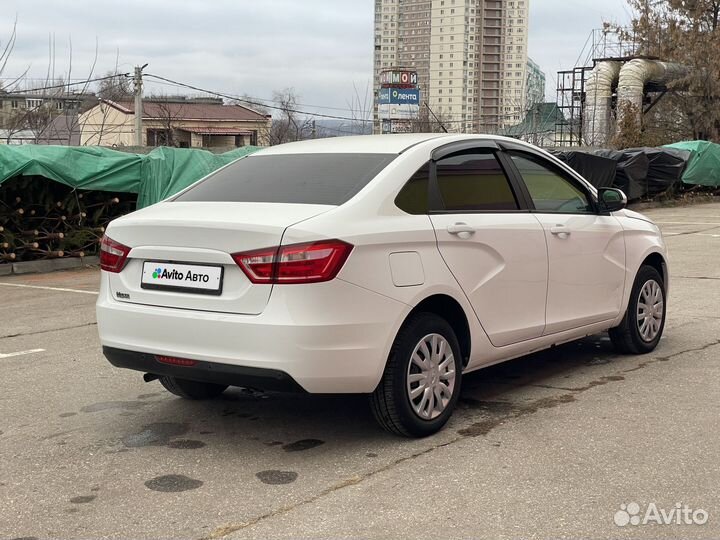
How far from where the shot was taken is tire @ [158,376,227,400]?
5.36 meters

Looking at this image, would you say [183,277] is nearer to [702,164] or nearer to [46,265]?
[46,265]

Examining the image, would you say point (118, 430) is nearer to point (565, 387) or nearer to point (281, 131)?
point (565, 387)

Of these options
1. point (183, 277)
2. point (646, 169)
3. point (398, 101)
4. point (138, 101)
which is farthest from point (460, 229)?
point (398, 101)

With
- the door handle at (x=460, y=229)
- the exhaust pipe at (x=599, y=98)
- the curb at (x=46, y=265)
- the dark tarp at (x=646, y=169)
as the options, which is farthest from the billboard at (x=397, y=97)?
the door handle at (x=460, y=229)

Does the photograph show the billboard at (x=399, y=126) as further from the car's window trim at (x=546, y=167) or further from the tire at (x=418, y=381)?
the tire at (x=418, y=381)

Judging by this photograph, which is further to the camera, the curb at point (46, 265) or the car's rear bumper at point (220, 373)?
the curb at point (46, 265)

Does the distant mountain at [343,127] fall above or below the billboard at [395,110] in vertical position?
below

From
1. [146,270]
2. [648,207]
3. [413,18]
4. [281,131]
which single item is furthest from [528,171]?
[413,18]

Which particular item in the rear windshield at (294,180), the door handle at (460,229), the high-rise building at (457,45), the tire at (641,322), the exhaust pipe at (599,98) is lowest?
the tire at (641,322)

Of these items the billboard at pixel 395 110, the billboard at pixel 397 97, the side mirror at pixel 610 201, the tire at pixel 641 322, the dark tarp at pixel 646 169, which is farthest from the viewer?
the billboard at pixel 397 97

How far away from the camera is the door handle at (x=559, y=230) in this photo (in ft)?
18.6

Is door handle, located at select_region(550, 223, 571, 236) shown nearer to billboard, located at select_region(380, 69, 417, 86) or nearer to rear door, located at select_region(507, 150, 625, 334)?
rear door, located at select_region(507, 150, 625, 334)

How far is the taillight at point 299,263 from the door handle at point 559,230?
201cm

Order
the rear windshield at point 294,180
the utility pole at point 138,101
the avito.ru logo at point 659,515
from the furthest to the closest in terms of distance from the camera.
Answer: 1. the utility pole at point 138,101
2. the rear windshield at point 294,180
3. the avito.ru logo at point 659,515
